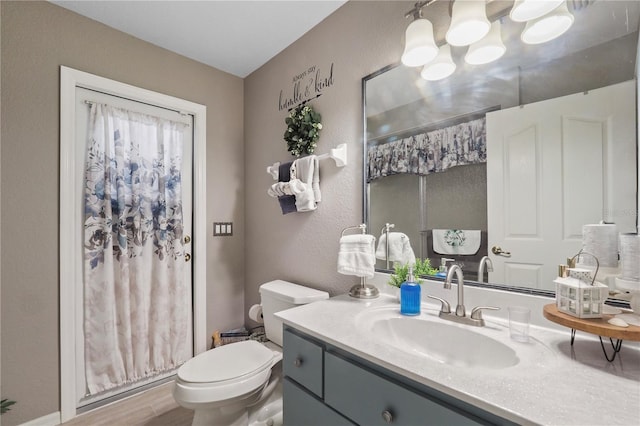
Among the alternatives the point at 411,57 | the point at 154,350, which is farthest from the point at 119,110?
the point at 411,57

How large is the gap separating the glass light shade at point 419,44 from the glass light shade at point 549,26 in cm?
32

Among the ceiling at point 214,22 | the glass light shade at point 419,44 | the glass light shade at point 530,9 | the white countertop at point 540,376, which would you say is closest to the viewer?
the white countertop at point 540,376

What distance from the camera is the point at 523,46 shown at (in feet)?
3.43

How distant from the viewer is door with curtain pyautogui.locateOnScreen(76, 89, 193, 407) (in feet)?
5.86

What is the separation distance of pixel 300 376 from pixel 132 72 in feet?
6.94

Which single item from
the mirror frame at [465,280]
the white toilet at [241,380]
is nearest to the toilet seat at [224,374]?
the white toilet at [241,380]

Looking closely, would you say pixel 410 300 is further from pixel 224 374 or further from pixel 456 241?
pixel 224 374

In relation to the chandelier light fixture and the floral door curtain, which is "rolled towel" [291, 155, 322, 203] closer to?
the chandelier light fixture

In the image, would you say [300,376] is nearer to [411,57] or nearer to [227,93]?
[411,57]

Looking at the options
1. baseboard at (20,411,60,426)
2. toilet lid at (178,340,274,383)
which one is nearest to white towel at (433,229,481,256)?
toilet lid at (178,340,274,383)

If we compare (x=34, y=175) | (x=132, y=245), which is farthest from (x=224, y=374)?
(x=34, y=175)

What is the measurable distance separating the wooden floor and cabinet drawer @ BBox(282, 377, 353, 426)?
1.00m

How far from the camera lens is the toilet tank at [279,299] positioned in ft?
5.21

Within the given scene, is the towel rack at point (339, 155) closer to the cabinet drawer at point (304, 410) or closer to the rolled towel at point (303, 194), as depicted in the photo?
the rolled towel at point (303, 194)
